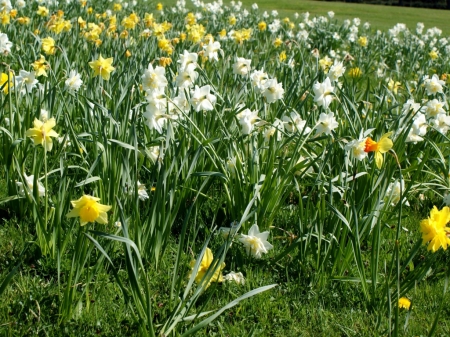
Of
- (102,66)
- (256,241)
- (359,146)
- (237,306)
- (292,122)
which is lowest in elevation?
(237,306)

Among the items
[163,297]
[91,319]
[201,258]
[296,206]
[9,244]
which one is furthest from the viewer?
[296,206]

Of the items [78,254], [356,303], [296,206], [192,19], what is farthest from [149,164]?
[192,19]

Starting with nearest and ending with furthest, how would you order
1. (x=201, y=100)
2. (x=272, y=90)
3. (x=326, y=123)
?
(x=201, y=100), (x=326, y=123), (x=272, y=90)

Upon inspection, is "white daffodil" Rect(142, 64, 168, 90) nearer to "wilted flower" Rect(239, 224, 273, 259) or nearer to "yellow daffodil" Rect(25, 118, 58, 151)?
"yellow daffodil" Rect(25, 118, 58, 151)

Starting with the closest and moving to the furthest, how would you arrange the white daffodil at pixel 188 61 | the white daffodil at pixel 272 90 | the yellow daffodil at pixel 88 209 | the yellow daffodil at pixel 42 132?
the yellow daffodil at pixel 88 209 < the yellow daffodil at pixel 42 132 < the white daffodil at pixel 188 61 < the white daffodil at pixel 272 90

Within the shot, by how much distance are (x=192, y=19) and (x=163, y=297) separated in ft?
15.4

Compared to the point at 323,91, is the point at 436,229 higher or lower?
lower

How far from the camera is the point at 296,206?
10.3ft

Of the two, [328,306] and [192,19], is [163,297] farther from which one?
[192,19]

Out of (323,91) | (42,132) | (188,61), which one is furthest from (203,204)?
(42,132)

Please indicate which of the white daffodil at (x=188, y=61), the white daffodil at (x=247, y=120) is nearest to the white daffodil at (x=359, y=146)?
the white daffodil at (x=247, y=120)

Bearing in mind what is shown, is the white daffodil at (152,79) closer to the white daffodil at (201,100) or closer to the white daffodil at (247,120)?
the white daffodil at (201,100)

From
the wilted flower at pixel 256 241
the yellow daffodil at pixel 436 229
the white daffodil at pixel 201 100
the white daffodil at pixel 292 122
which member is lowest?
the wilted flower at pixel 256 241

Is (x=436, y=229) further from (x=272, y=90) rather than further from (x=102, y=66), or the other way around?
(x=102, y=66)
